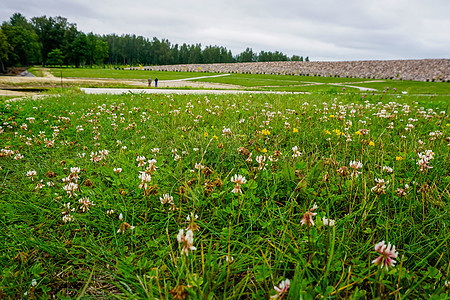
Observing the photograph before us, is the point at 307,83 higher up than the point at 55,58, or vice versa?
the point at 55,58

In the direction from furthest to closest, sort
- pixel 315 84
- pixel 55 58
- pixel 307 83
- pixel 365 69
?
pixel 55 58 < pixel 365 69 < pixel 307 83 < pixel 315 84

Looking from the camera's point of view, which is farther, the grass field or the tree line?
the tree line

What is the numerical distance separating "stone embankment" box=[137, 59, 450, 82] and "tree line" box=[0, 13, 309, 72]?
161 feet

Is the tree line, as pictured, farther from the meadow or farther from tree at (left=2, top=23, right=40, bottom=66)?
the meadow

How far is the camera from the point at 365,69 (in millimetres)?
55875

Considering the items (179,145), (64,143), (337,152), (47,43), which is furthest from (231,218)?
(47,43)

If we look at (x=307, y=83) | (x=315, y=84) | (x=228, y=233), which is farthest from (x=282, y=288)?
(x=307, y=83)

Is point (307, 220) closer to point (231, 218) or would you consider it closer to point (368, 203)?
point (231, 218)

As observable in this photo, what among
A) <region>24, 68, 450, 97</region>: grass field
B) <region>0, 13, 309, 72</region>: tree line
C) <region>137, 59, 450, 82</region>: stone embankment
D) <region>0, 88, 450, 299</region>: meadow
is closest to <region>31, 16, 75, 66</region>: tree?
<region>0, 13, 309, 72</region>: tree line

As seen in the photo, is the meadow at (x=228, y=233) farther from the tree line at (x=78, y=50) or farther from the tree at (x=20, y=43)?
the tree at (x=20, y=43)

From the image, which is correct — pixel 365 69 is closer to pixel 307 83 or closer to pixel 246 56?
pixel 307 83

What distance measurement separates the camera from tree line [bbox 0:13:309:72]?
7662 cm

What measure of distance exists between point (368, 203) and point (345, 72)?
63324mm

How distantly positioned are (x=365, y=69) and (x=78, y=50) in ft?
301
